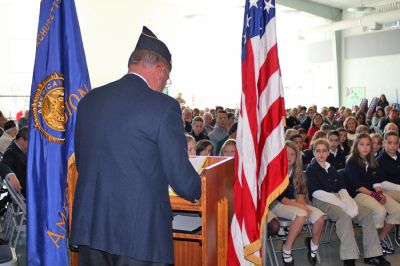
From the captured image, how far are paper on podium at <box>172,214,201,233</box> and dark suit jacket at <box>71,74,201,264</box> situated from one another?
3.07 feet

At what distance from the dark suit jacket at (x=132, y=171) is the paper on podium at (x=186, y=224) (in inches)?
36.8

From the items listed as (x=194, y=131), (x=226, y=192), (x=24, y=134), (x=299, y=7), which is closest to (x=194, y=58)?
(x=299, y=7)

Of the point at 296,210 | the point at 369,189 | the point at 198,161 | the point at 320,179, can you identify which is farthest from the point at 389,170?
the point at 198,161

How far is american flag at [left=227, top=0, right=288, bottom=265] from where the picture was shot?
3.52m

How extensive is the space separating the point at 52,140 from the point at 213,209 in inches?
50.2

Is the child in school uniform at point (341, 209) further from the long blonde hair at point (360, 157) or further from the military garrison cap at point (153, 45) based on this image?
the military garrison cap at point (153, 45)

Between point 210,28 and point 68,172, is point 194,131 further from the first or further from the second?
point 210,28

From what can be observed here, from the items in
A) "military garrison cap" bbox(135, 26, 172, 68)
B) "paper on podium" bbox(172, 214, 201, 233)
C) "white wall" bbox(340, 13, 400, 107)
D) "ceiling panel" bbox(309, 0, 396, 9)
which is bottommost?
"paper on podium" bbox(172, 214, 201, 233)

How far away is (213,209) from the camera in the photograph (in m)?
3.12

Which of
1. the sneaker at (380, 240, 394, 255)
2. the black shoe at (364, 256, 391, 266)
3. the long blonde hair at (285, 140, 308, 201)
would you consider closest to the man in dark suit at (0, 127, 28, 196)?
the long blonde hair at (285, 140, 308, 201)

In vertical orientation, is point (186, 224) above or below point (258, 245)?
above

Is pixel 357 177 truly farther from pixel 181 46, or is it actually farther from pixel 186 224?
pixel 181 46

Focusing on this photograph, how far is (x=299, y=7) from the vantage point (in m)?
18.5

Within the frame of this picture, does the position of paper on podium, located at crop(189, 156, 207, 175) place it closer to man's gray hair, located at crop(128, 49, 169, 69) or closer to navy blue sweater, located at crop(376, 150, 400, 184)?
man's gray hair, located at crop(128, 49, 169, 69)
